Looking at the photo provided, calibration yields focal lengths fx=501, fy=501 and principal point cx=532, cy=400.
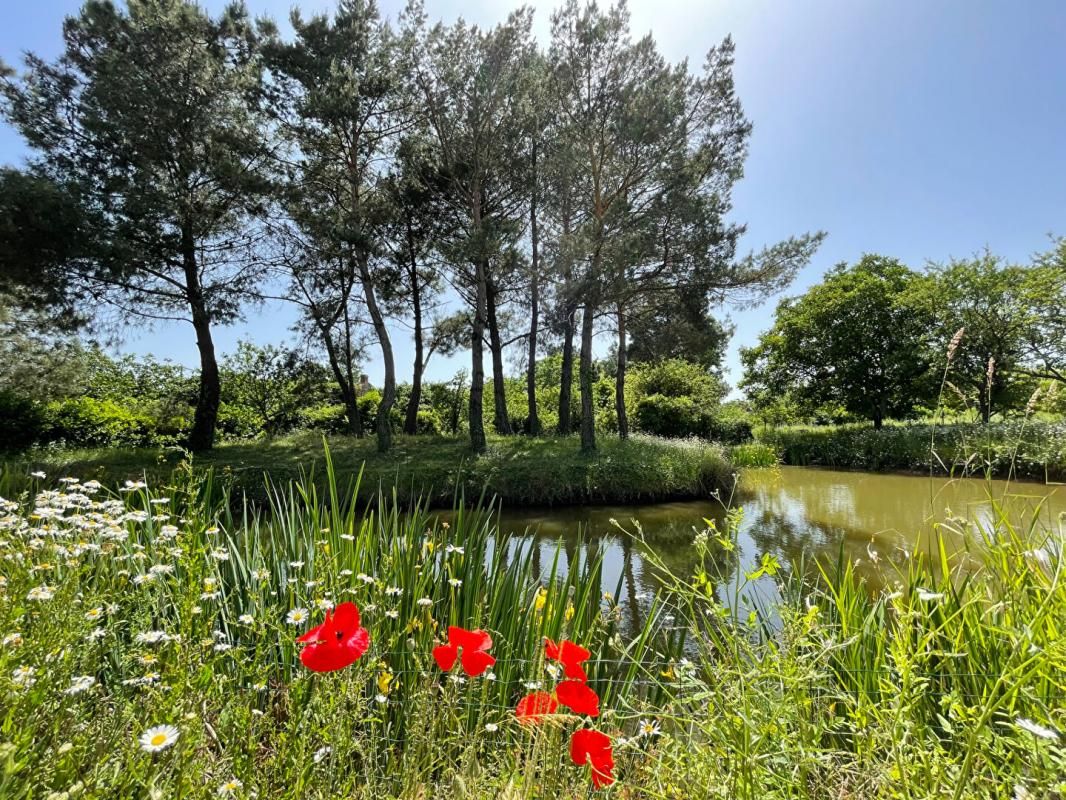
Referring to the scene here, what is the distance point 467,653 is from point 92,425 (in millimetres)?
15170

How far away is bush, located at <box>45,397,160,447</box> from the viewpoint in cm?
1147

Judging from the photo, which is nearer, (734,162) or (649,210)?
(649,210)

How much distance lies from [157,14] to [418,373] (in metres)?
9.93

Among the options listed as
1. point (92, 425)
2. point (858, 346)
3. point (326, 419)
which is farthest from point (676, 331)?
point (92, 425)

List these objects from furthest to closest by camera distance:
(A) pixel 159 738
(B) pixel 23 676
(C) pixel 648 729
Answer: (C) pixel 648 729
(B) pixel 23 676
(A) pixel 159 738

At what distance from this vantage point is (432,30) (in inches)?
407

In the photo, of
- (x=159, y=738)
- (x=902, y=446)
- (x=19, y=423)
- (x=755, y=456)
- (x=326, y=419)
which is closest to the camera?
(x=159, y=738)

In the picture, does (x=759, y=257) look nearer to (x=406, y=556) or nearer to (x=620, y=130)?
(x=620, y=130)

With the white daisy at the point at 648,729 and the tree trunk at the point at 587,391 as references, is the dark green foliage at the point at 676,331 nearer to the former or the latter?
the tree trunk at the point at 587,391

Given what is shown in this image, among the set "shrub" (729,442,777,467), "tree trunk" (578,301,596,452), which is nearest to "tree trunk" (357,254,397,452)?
"tree trunk" (578,301,596,452)

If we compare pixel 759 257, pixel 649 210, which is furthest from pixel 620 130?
pixel 759 257

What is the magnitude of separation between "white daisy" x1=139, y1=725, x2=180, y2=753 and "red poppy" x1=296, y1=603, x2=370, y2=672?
0.60ft

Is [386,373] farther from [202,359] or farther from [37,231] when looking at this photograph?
[37,231]

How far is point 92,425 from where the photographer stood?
11.9 metres
